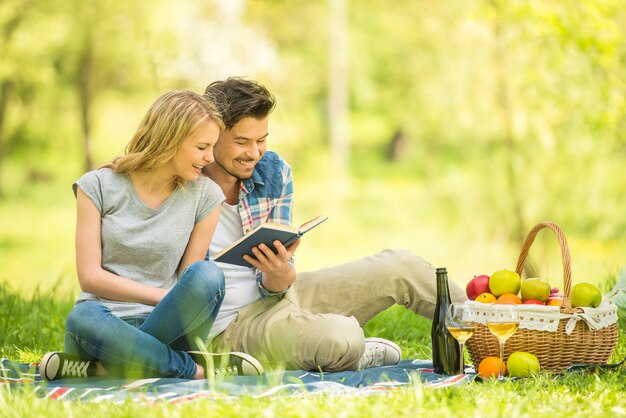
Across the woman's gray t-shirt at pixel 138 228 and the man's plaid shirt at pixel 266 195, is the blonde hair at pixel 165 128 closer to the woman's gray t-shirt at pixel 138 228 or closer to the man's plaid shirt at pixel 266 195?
the woman's gray t-shirt at pixel 138 228

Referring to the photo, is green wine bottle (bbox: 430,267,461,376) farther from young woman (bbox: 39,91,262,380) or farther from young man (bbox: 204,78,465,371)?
young woman (bbox: 39,91,262,380)

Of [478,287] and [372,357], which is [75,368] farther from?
[478,287]

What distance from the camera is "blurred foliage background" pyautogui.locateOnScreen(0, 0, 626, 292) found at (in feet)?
32.8

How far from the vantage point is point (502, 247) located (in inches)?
450

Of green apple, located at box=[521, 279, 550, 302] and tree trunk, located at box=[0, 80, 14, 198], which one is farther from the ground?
tree trunk, located at box=[0, 80, 14, 198]

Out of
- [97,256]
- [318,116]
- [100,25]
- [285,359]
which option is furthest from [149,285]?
[318,116]

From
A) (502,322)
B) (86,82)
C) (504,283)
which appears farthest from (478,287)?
(86,82)

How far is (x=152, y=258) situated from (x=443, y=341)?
123cm

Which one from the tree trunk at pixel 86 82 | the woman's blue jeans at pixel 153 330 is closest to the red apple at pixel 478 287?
the woman's blue jeans at pixel 153 330

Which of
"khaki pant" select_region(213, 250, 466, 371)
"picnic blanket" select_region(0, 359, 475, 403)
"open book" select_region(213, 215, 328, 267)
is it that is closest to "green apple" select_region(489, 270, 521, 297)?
"khaki pant" select_region(213, 250, 466, 371)

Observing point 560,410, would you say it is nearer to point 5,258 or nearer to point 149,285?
point 149,285

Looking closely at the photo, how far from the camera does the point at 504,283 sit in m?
3.58

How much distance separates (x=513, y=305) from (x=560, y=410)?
0.63 metres

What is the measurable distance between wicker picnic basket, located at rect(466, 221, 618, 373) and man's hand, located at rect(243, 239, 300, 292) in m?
0.76
